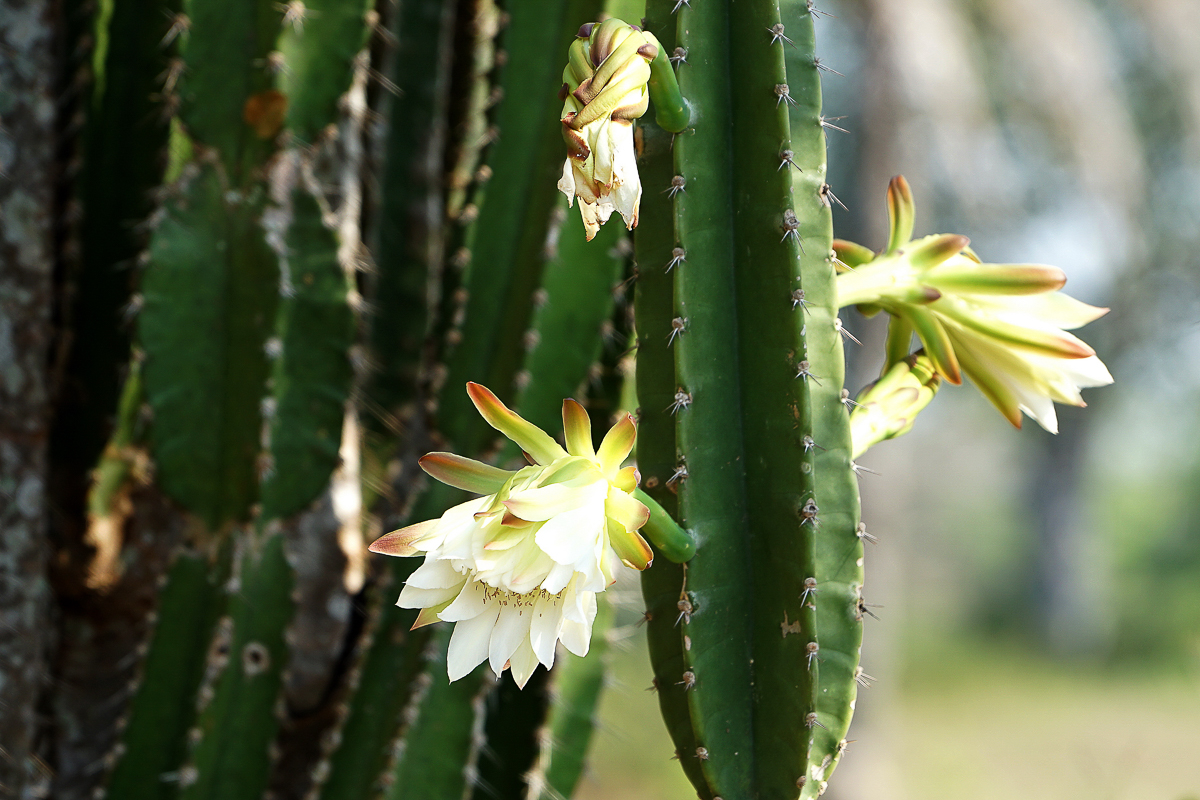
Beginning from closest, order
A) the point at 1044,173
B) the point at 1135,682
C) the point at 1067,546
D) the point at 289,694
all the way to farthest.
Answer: the point at 289,694 < the point at 1044,173 < the point at 1135,682 < the point at 1067,546

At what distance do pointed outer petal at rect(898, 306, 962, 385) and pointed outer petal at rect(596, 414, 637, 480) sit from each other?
0.90 ft

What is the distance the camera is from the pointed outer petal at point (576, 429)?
52cm

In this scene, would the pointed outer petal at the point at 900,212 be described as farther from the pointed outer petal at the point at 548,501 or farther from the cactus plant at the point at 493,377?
the pointed outer petal at the point at 548,501

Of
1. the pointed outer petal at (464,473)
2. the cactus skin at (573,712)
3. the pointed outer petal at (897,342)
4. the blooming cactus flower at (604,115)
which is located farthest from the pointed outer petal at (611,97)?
the cactus skin at (573,712)

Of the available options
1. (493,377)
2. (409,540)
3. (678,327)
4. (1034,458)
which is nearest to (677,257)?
(678,327)

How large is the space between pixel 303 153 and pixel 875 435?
2.13 feet

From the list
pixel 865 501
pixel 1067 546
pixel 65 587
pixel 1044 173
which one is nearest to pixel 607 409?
pixel 65 587

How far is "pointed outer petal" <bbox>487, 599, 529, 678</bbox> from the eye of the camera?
0.50m

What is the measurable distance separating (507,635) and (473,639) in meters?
0.02

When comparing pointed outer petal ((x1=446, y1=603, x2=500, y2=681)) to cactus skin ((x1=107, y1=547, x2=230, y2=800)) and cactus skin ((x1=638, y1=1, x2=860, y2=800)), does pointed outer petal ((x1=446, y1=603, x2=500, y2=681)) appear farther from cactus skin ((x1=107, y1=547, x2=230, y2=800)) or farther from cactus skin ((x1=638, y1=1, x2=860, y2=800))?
cactus skin ((x1=107, y1=547, x2=230, y2=800))

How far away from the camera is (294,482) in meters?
0.95

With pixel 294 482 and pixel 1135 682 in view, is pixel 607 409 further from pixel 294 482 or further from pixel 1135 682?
pixel 1135 682

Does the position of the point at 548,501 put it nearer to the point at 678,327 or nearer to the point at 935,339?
the point at 678,327

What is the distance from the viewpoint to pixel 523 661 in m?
0.51
